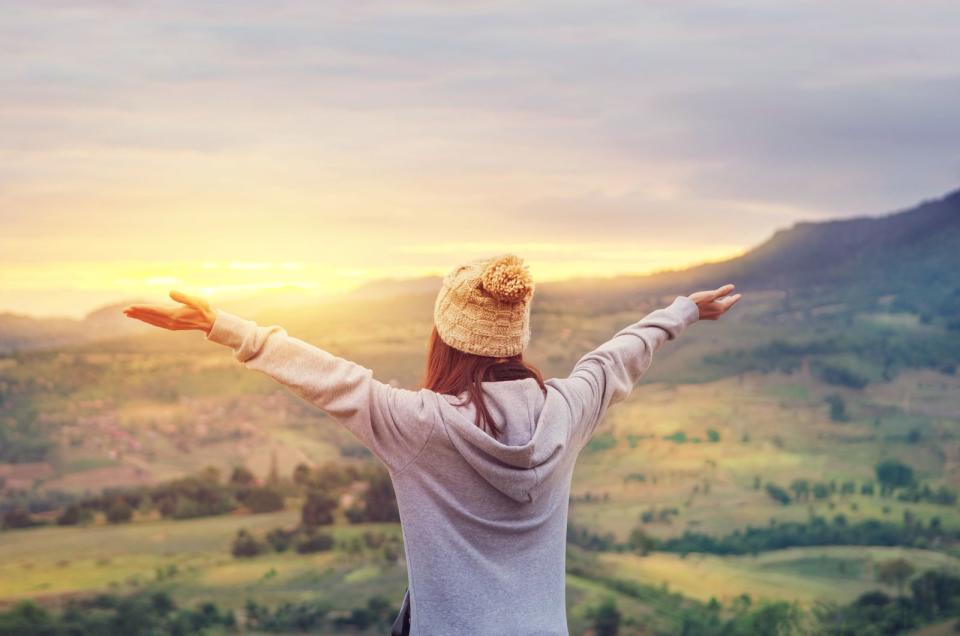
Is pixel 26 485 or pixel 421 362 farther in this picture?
pixel 421 362

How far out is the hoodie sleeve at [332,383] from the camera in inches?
74.0

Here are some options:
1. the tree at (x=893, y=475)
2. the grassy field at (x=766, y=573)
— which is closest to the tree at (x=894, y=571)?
the grassy field at (x=766, y=573)

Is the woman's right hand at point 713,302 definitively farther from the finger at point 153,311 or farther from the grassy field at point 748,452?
the grassy field at point 748,452

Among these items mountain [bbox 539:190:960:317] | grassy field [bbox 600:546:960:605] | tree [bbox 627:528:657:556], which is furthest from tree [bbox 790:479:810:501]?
mountain [bbox 539:190:960:317]

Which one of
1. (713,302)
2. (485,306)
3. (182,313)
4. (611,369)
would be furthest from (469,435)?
(713,302)

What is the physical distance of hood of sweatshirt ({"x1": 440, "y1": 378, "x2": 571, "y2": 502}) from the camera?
1.90 metres

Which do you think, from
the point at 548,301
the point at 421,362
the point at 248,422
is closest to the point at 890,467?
the point at 548,301

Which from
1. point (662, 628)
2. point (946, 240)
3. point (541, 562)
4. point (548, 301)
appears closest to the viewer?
point (541, 562)

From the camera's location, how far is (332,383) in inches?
73.9

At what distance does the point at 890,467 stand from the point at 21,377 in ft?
24.9

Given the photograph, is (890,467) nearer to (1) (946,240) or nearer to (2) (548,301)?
(1) (946,240)

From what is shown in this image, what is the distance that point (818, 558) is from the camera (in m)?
8.91

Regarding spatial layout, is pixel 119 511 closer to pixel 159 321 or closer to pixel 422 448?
pixel 159 321

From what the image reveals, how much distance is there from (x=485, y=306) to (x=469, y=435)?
26 centimetres
